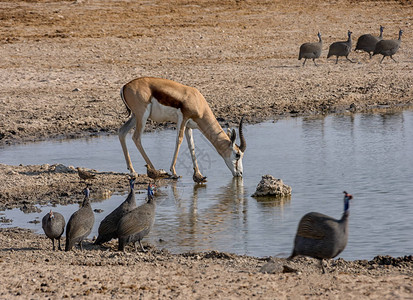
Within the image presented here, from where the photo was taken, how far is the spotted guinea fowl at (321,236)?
297 inches

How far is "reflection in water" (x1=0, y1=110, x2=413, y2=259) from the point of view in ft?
33.3

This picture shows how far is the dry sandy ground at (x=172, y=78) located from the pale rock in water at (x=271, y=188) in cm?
209

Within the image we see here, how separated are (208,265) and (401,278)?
6.14ft

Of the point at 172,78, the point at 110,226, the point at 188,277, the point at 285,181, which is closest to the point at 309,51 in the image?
the point at 172,78

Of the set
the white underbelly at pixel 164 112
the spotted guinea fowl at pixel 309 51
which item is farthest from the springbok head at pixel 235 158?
the spotted guinea fowl at pixel 309 51

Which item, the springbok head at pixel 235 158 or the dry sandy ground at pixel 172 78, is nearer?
the dry sandy ground at pixel 172 78

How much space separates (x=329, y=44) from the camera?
24359 mm

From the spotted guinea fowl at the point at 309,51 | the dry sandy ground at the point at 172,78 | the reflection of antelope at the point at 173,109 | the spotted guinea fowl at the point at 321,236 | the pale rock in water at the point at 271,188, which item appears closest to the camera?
the dry sandy ground at the point at 172,78

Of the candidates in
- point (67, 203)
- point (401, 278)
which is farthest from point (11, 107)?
point (401, 278)

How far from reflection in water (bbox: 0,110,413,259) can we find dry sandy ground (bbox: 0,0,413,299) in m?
0.87

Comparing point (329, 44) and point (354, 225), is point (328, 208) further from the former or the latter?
point (329, 44)

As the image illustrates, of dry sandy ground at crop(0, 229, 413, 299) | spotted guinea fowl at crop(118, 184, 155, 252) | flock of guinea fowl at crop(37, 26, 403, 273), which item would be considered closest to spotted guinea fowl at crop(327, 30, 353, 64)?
flock of guinea fowl at crop(37, 26, 403, 273)

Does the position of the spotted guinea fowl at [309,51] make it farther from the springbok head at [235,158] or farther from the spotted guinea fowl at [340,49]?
the springbok head at [235,158]

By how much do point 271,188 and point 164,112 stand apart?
2572 millimetres
